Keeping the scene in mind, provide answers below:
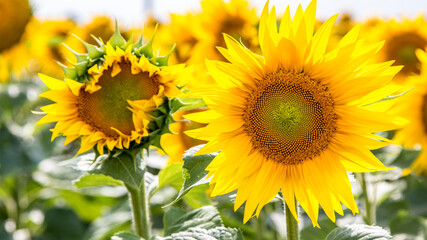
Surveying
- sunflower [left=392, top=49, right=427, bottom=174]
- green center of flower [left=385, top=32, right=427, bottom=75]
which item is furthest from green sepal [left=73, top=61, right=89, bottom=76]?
green center of flower [left=385, top=32, right=427, bottom=75]

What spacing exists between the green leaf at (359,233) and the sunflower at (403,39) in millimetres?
1556

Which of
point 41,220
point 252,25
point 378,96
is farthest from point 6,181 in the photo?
point 378,96

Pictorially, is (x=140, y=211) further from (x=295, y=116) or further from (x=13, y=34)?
(x=13, y=34)

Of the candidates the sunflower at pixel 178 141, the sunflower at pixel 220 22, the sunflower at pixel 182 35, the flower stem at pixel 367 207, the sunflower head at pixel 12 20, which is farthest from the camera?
the sunflower head at pixel 12 20

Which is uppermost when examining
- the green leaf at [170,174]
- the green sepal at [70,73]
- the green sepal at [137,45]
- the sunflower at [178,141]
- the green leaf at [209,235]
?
the green sepal at [137,45]

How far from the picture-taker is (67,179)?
107 inches

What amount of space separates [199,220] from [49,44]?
2.05m

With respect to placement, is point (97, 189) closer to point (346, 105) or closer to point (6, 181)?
point (6, 181)

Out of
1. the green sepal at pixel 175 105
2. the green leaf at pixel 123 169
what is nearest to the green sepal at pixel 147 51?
the green sepal at pixel 175 105

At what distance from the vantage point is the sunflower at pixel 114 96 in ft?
3.81

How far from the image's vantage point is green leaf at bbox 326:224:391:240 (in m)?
1.01

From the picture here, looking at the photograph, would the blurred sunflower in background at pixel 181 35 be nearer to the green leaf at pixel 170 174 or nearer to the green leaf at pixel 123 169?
the green leaf at pixel 170 174

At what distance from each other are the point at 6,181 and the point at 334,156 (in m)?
2.06

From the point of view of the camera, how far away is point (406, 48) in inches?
101
